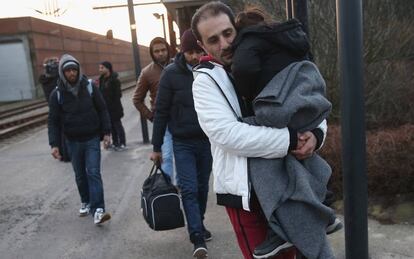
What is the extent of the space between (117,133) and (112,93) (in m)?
0.82

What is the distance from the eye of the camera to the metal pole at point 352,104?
8.14 feet

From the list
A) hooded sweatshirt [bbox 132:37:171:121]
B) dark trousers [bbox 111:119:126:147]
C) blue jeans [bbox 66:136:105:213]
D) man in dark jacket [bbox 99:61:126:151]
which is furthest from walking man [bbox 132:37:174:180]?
dark trousers [bbox 111:119:126:147]

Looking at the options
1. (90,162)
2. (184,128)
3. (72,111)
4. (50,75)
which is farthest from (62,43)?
(184,128)

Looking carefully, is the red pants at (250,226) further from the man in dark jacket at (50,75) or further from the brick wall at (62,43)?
the brick wall at (62,43)

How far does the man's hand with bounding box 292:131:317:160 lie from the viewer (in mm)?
1983

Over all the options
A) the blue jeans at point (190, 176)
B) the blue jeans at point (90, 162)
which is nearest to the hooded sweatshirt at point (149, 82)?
the blue jeans at point (90, 162)

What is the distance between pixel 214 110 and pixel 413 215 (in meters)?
3.10

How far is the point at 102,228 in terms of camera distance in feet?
16.5

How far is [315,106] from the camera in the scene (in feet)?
6.46

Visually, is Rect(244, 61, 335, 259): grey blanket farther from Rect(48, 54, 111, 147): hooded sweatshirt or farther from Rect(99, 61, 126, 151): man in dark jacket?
Rect(99, 61, 126, 151): man in dark jacket

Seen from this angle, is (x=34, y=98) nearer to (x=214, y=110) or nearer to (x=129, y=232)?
(x=129, y=232)

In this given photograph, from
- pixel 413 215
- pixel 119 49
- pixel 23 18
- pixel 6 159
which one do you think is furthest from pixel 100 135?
pixel 119 49

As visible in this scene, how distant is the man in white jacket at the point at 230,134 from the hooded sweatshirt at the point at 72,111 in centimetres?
311

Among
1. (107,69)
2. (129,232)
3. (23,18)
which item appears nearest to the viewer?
(129,232)
